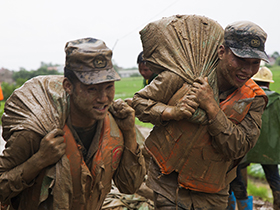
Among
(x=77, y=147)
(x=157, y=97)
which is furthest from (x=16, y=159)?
(x=157, y=97)

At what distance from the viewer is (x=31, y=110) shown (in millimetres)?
2365

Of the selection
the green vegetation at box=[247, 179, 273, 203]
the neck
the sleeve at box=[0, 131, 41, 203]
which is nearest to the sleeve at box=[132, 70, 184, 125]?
the neck

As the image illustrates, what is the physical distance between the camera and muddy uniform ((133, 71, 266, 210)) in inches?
111

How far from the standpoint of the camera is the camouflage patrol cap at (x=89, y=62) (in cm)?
227

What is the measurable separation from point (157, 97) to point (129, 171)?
0.72 m

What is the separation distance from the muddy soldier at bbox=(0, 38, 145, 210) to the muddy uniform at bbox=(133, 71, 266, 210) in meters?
0.42

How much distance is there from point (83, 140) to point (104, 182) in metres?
0.38

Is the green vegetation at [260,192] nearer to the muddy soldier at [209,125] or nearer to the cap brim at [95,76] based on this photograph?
the muddy soldier at [209,125]

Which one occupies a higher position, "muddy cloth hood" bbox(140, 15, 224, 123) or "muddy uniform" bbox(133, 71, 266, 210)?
"muddy cloth hood" bbox(140, 15, 224, 123)

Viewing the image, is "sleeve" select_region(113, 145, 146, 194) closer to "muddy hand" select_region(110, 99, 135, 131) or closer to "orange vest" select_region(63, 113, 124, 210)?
"orange vest" select_region(63, 113, 124, 210)

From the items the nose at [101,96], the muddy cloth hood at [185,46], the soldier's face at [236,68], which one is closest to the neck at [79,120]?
the nose at [101,96]

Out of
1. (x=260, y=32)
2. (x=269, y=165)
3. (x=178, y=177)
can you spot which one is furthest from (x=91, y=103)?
(x=269, y=165)

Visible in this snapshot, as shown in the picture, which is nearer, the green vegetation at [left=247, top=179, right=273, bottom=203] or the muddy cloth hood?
the muddy cloth hood

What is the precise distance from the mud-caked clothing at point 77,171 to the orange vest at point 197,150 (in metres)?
0.44
